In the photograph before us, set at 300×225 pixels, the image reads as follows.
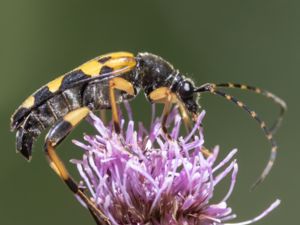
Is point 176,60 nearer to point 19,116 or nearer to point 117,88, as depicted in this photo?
point 117,88

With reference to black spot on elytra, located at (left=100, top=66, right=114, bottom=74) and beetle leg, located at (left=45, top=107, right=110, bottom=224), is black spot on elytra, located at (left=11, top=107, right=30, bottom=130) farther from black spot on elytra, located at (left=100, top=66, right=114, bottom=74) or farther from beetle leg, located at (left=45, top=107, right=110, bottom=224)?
black spot on elytra, located at (left=100, top=66, right=114, bottom=74)

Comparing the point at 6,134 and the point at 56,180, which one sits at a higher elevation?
the point at 6,134

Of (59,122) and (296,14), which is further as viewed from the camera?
(296,14)

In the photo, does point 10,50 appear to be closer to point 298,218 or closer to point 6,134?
point 6,134

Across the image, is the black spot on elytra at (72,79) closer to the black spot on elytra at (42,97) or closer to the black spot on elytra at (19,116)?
the black spot on elytra at (42,97)

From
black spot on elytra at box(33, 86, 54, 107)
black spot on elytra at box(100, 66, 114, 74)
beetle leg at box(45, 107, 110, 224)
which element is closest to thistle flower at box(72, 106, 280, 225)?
beetle leg at box(45, 107, 110, 224)

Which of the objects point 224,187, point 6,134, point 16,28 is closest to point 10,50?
point 16,28

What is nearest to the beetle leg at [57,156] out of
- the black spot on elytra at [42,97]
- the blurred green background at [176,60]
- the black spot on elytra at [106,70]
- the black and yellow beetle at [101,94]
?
the black and yellow beetle at [101,94]
